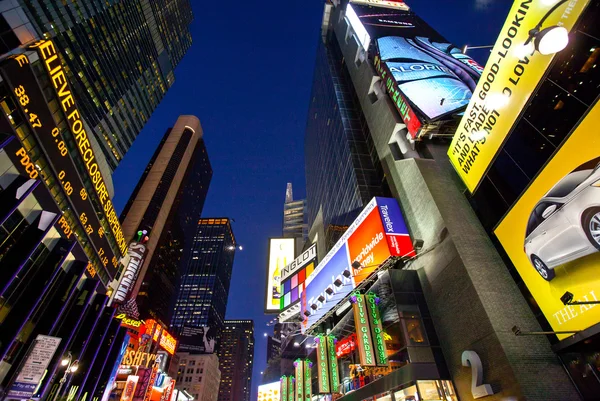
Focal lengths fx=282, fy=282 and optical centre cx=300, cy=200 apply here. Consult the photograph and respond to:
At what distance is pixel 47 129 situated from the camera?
23.1 meters

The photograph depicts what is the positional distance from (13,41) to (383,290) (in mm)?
52060

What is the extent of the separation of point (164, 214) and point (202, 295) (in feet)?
305

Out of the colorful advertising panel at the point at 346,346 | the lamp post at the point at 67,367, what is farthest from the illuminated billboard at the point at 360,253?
the lamp post at the point at 67,367

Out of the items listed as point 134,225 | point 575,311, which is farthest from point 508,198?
point 134,225

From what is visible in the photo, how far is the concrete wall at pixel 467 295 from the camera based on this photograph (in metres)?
9.49

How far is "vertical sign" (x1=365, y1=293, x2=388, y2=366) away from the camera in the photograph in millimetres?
13227

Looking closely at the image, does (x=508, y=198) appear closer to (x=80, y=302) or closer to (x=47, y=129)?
(x=47, y=129)

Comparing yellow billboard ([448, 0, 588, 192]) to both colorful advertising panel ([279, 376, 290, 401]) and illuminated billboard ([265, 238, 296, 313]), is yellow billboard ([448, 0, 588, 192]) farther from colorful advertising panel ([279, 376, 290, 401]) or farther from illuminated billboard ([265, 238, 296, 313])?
illuminated billboard ([265, 238, 296, 313])

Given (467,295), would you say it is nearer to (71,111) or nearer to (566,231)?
(566,231)

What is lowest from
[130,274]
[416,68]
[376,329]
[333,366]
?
[333,366]

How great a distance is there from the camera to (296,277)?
30531 mm

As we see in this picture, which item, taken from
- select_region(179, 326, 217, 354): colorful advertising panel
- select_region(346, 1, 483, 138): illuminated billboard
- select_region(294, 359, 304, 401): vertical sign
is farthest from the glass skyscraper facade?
select_region(179, 326, 217, 354): colorful advertising panel

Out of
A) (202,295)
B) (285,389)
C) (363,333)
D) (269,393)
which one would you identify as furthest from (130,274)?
(202,295)

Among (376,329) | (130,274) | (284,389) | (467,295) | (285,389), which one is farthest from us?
(130,274)
